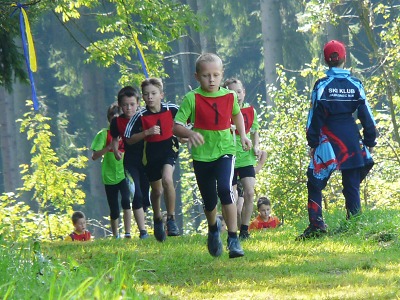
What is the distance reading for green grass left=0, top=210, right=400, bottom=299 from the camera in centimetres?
690

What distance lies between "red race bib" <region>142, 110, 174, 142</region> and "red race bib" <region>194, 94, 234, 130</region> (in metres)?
2.93

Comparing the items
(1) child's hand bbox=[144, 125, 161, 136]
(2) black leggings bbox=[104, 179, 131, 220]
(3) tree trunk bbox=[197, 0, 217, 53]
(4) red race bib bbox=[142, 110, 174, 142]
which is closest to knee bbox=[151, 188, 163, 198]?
(4) red race bib bbox=[142, 110, 174, 142]

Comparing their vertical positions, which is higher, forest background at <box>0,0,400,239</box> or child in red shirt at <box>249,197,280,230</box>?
forest background at <box>0,0,400,239</box>

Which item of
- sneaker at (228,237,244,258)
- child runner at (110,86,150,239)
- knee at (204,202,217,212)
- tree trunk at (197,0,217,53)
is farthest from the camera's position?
tree trunk at (197,0,217,53)

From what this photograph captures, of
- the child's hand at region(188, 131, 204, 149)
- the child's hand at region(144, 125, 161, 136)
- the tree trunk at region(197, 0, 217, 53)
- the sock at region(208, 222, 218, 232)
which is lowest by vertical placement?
the sock at region(208, 222, 218, 232)

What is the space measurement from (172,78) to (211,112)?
124 feet

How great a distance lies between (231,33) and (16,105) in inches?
406

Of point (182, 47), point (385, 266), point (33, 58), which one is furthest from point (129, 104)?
point (182, 47)

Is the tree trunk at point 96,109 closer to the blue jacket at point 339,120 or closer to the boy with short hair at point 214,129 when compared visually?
the blue jacket at point 339,120

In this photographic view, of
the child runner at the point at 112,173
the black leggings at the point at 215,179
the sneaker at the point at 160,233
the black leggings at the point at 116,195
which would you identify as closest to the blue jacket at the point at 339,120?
the black leggings at the point at 215,179

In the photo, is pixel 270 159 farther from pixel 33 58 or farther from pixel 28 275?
pixel 28 275

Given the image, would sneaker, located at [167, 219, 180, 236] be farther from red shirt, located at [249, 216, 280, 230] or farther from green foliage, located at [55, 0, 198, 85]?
green foliage, located at [55, 0, 198, 85]

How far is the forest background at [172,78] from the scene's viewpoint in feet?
67.6

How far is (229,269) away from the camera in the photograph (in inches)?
359
